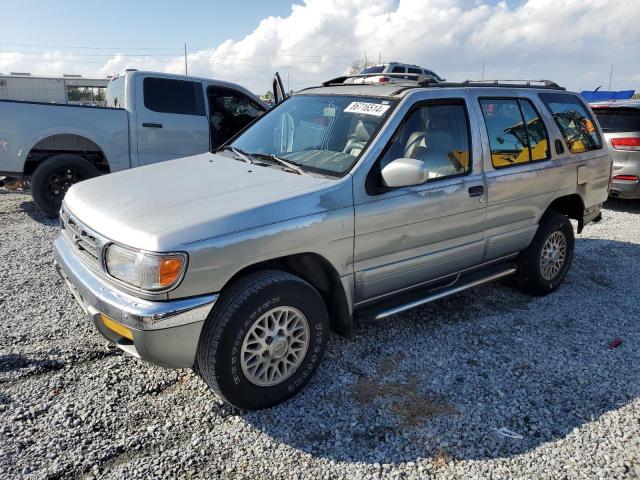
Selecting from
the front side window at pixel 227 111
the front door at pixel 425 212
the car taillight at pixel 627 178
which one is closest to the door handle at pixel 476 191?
the front door at pixel 425 212

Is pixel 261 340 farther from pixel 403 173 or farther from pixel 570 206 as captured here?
pixel 570 206

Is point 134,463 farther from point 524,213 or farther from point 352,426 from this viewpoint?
point 524,213

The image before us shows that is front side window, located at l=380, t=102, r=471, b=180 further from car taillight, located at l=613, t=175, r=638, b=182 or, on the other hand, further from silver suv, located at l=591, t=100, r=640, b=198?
car taillight, located at l=613, t=175, r=638, b=182

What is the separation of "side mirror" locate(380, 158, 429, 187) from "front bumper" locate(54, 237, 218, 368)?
1307 millimetres

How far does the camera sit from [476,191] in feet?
12.4

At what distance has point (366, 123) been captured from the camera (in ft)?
11.4

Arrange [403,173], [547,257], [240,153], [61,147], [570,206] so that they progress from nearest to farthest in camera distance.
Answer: [403,173], [240,153], [547,257], [570,206], [61,147]

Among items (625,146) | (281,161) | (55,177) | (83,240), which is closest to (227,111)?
(55,177)

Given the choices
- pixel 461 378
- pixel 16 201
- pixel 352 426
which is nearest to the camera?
pixel 352 426

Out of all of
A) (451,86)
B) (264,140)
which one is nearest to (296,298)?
(264,140)

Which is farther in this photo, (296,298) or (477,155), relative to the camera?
(477,155)

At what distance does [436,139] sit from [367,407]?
77.1 inches

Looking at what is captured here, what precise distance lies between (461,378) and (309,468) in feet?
4.29

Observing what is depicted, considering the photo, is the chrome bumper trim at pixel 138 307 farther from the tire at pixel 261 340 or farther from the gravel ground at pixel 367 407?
the gravel ground at pixel 367 407
